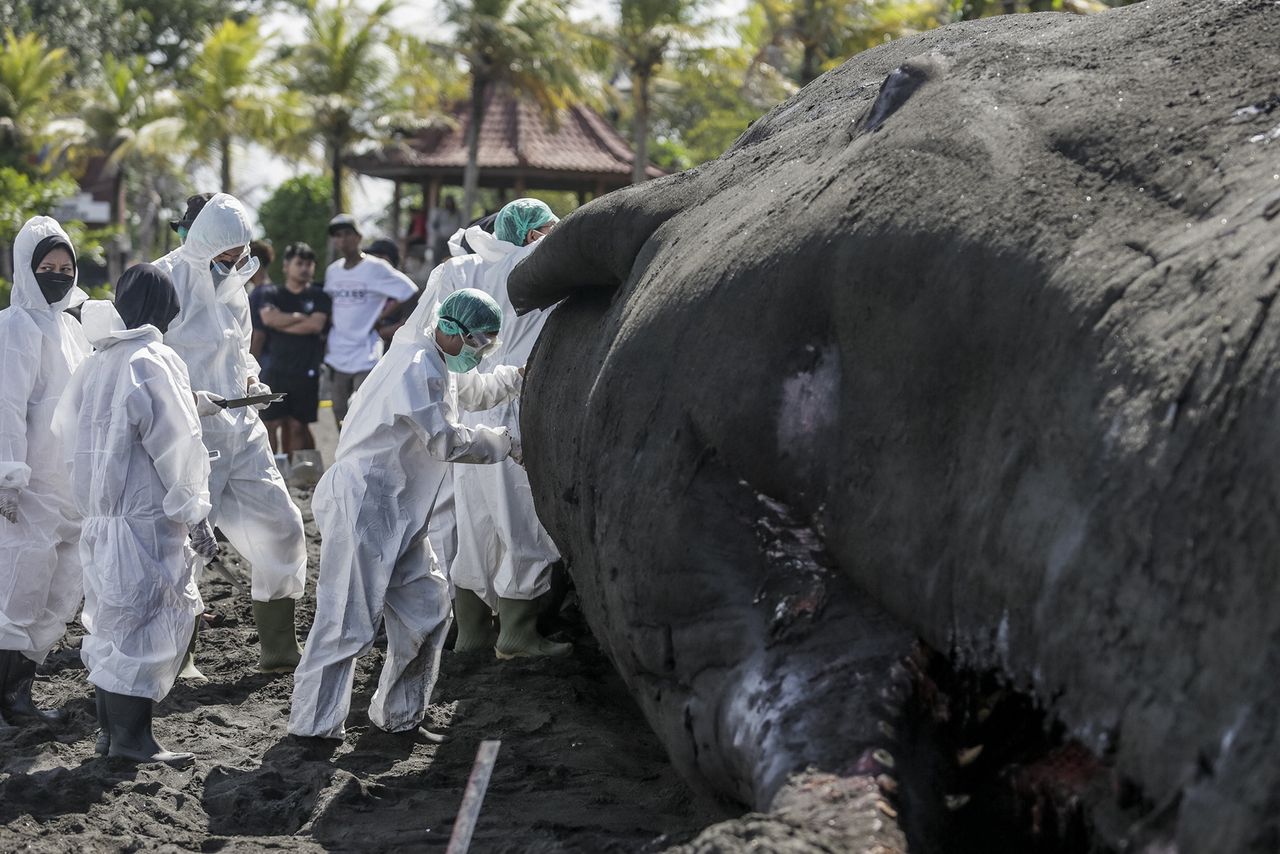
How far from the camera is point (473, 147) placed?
77.1ft

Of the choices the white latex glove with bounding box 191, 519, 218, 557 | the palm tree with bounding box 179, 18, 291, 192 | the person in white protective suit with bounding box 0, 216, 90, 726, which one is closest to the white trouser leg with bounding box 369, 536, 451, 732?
the white latex glove with bounding box 191, 519, 218, 557

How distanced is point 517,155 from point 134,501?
19.6m

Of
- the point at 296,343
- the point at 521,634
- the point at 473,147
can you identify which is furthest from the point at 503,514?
the point at 473,147

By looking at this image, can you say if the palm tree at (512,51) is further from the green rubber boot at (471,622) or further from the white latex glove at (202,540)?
the white latex glove at (202,540)

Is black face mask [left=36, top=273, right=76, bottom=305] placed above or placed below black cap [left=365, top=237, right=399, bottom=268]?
above

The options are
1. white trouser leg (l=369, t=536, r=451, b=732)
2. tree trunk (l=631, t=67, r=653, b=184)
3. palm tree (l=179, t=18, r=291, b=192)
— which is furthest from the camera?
palm tree (l=179, t=18, r=291, b=192)

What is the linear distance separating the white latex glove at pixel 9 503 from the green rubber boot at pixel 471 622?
182cm

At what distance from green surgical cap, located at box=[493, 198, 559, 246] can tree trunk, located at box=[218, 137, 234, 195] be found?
870 inches

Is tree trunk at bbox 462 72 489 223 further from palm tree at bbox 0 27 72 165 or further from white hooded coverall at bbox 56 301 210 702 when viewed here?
white hooded coverall at bbox 56 301 210 702

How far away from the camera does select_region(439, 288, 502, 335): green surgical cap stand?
504 cm

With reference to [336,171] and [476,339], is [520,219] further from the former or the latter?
[336,171]

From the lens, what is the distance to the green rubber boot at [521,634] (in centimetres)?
623

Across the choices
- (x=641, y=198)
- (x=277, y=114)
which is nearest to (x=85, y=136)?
(x=277, y=114)

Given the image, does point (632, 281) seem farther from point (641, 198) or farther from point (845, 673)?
point (845, 673)
